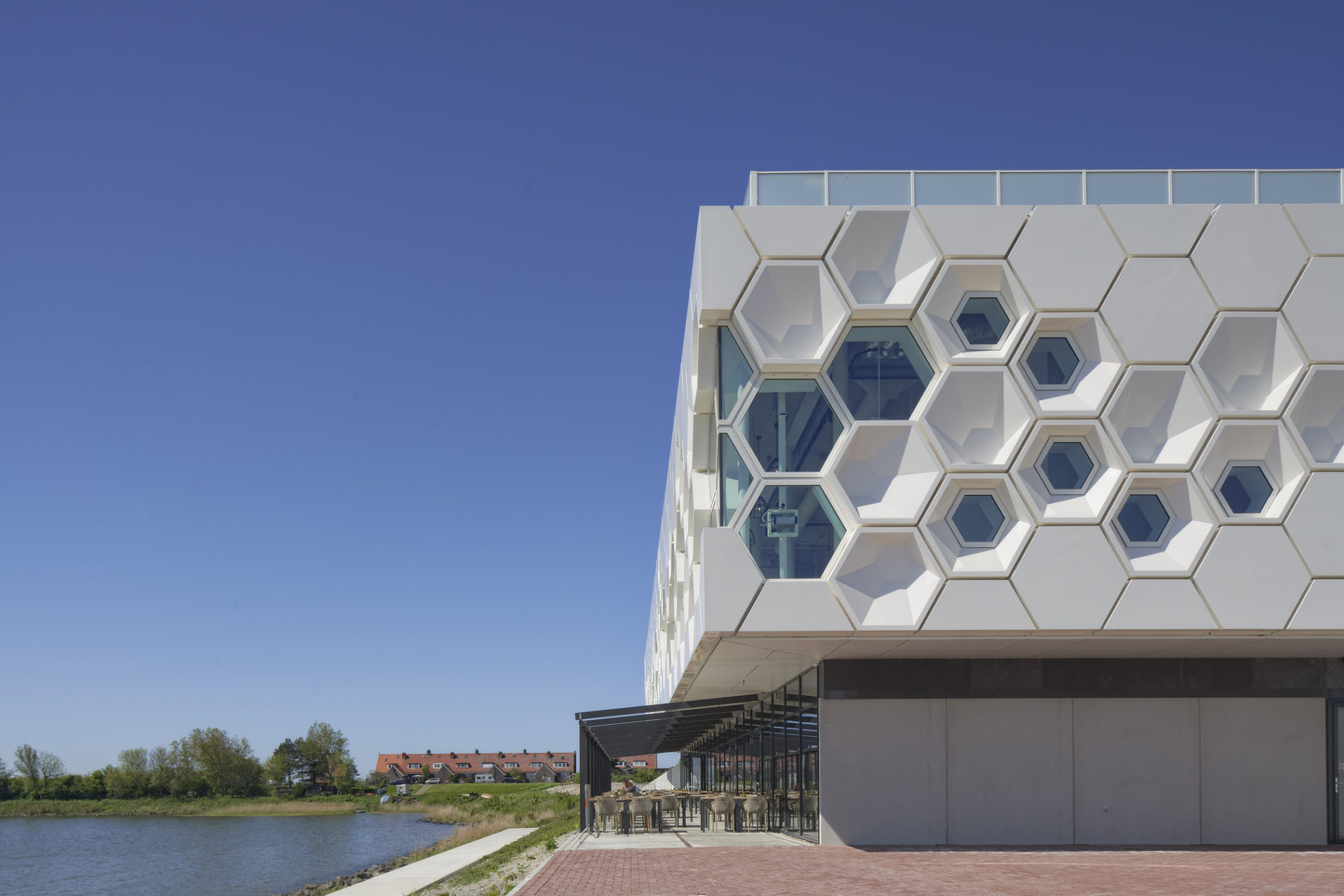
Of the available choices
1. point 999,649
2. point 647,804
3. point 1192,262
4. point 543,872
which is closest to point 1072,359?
point 1192,262

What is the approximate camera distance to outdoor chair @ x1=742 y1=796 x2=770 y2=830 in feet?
63.1

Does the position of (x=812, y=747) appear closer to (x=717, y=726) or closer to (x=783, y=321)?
(x=783, y=321)

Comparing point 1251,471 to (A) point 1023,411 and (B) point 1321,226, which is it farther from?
(B) point 1321,226

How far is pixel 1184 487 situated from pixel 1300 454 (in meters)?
1.55

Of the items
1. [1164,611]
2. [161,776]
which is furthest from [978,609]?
[161,776]

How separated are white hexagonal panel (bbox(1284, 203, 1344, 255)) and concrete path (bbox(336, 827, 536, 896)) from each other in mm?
15340

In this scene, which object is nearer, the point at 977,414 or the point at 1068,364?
the point at 977,414

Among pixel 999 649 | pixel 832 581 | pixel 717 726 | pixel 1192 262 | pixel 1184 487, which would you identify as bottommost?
pixel 717 726

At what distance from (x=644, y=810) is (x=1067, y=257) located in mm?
12136

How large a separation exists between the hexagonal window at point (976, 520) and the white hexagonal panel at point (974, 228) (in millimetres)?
3090

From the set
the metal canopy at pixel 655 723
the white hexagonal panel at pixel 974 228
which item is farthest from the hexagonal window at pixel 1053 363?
the metal canopy at pixel 655 723

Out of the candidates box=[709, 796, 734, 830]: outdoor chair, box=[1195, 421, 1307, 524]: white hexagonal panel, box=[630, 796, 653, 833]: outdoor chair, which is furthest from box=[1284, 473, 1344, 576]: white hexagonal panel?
box=[630, 796, 653, 833]: outdoor chair

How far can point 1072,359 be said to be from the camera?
44.5ft

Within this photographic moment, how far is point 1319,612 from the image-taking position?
13078mm
